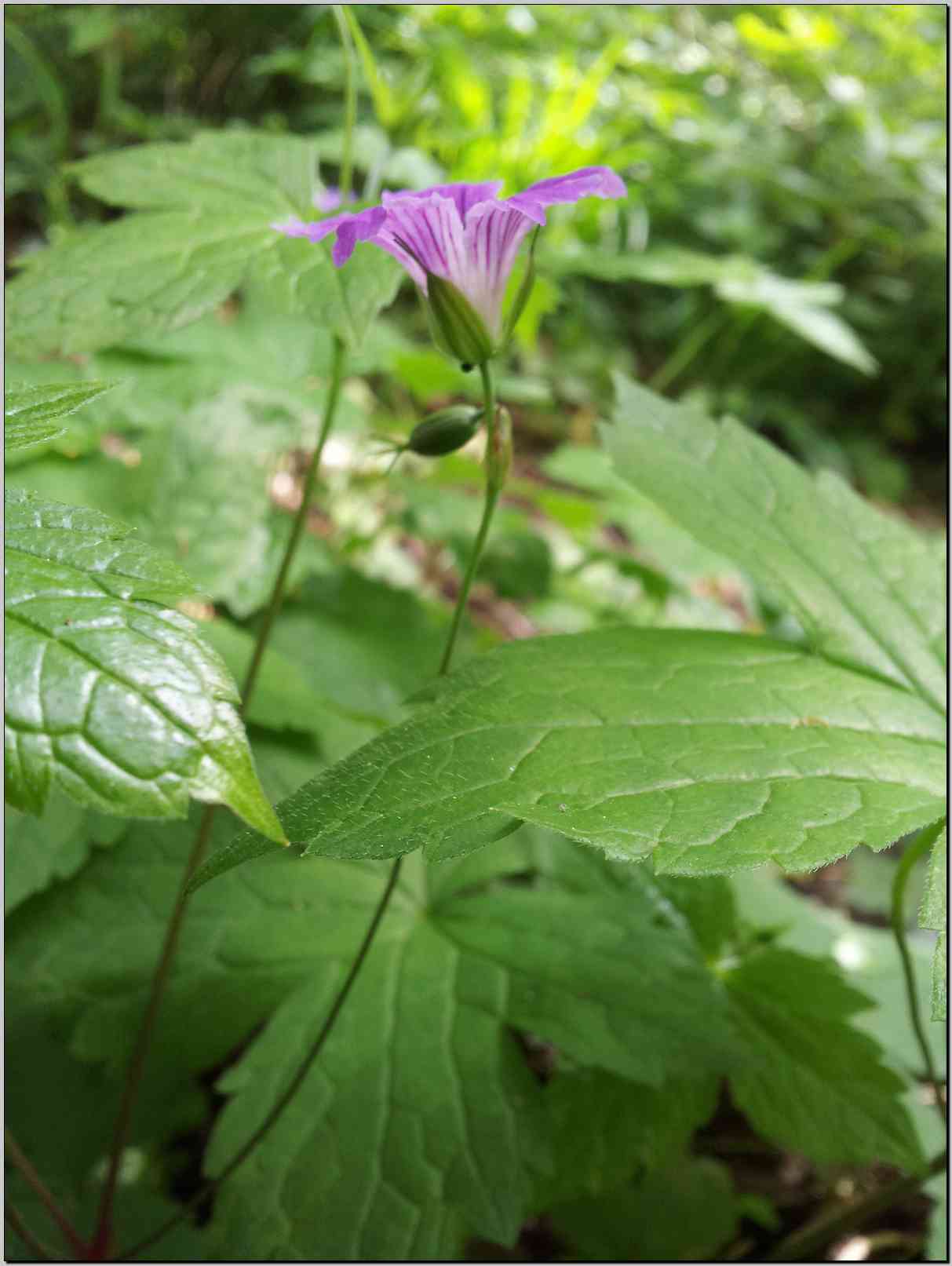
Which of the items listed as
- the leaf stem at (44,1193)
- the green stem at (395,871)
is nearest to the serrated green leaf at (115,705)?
the green stem at (395,871)

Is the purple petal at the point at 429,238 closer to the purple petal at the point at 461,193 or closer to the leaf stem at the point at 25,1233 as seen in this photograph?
the purple petal at the point at 461,193

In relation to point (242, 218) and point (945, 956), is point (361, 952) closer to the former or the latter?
point (945, 956)

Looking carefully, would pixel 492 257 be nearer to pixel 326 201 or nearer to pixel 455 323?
pixel 455 323

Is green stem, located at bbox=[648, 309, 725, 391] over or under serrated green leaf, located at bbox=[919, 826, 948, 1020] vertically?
under

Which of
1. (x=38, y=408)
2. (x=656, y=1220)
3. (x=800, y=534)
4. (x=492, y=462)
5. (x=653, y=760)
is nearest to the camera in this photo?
(x=38, y=408)

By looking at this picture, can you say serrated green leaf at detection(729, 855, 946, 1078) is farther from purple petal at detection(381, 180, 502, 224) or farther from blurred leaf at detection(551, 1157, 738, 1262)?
purple petal at detection(381, 180, 502, 224)

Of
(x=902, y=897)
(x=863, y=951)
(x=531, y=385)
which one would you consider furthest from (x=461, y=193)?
(x=531, y=385)

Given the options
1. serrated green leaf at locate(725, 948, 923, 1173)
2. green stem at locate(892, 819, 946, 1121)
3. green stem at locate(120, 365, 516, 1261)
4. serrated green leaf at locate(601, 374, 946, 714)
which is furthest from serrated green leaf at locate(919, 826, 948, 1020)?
serrated green leaf at locate(725, 948, 923, 1173)
